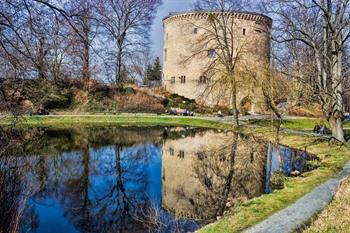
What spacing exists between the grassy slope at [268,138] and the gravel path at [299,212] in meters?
0.18

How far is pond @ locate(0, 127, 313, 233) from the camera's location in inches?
325

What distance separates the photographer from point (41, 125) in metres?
25.4

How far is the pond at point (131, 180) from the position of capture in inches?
325

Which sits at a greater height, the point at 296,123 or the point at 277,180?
the point at 296,123

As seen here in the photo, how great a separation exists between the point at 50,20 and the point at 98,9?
2.99 feet

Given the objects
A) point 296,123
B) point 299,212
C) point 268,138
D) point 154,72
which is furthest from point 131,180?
point 154,72

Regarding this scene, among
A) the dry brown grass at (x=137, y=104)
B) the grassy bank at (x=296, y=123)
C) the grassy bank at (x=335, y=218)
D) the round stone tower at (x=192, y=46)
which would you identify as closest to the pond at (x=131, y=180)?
the grassy bank at (x=335, y=218)

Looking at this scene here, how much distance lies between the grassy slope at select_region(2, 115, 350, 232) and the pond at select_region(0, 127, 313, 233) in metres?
0.94

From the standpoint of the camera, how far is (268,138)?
21125mm

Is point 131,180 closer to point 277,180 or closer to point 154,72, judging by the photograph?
point 277,180

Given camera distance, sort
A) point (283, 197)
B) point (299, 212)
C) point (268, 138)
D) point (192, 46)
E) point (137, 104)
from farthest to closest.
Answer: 1. point (192, 46)
2. point (137, 104)
3. point (268, 138)
4. point (283, 197)
5. point (299, 212)

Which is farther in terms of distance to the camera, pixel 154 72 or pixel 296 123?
pixel 154 72

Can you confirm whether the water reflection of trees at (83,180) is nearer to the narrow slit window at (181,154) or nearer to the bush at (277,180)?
the narrow slit window at (181,154)

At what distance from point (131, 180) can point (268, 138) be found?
1086 centimetres
